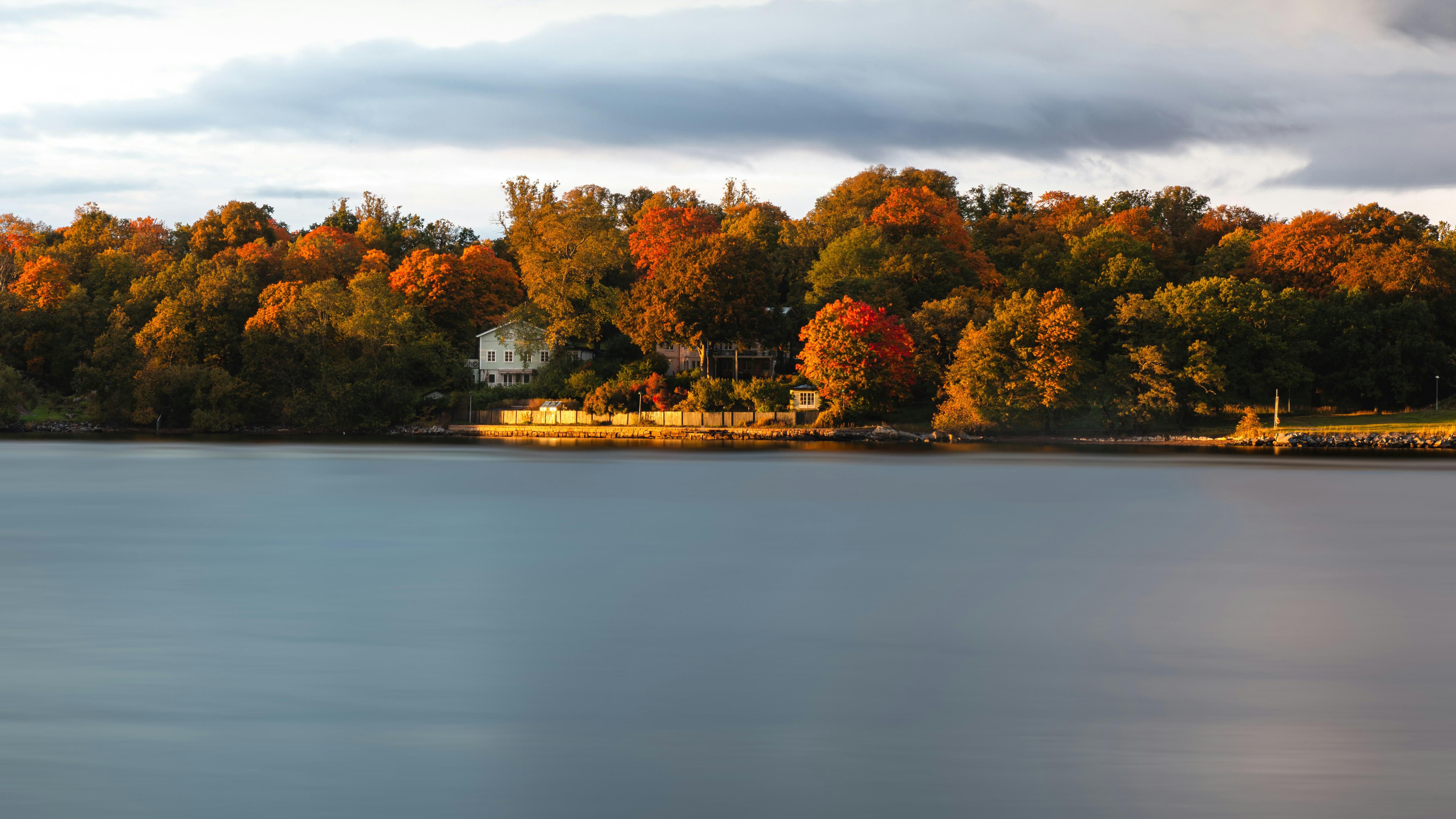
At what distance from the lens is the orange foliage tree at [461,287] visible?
79.1m

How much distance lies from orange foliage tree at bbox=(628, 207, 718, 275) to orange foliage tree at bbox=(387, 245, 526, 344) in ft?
35.3

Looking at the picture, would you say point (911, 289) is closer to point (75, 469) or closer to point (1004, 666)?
point (75, 469)

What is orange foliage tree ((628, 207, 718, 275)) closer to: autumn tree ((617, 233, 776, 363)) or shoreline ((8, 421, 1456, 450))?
autumn tree ((617, 233, 776, 363))

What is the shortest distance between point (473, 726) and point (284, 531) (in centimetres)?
1778

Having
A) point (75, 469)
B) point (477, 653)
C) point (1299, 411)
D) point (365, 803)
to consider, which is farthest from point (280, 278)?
point (365, 803)

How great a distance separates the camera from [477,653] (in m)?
13.5

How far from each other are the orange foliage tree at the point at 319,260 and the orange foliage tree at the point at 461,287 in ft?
9.15

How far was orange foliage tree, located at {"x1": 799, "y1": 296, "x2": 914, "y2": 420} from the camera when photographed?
6069cm

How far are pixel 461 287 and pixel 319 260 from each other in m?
12.0

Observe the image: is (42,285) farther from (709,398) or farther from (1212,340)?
(1212,340)

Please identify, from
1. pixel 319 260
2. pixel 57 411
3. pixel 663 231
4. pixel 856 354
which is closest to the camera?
pixel 856 354

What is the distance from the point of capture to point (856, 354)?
6084 cm

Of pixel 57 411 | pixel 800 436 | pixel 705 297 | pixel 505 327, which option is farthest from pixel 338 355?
pixel 800 436

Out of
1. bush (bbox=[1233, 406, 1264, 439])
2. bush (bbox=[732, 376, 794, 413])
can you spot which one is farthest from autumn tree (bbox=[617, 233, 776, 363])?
bush (bbox=[1233, 406, 1264, 439])
